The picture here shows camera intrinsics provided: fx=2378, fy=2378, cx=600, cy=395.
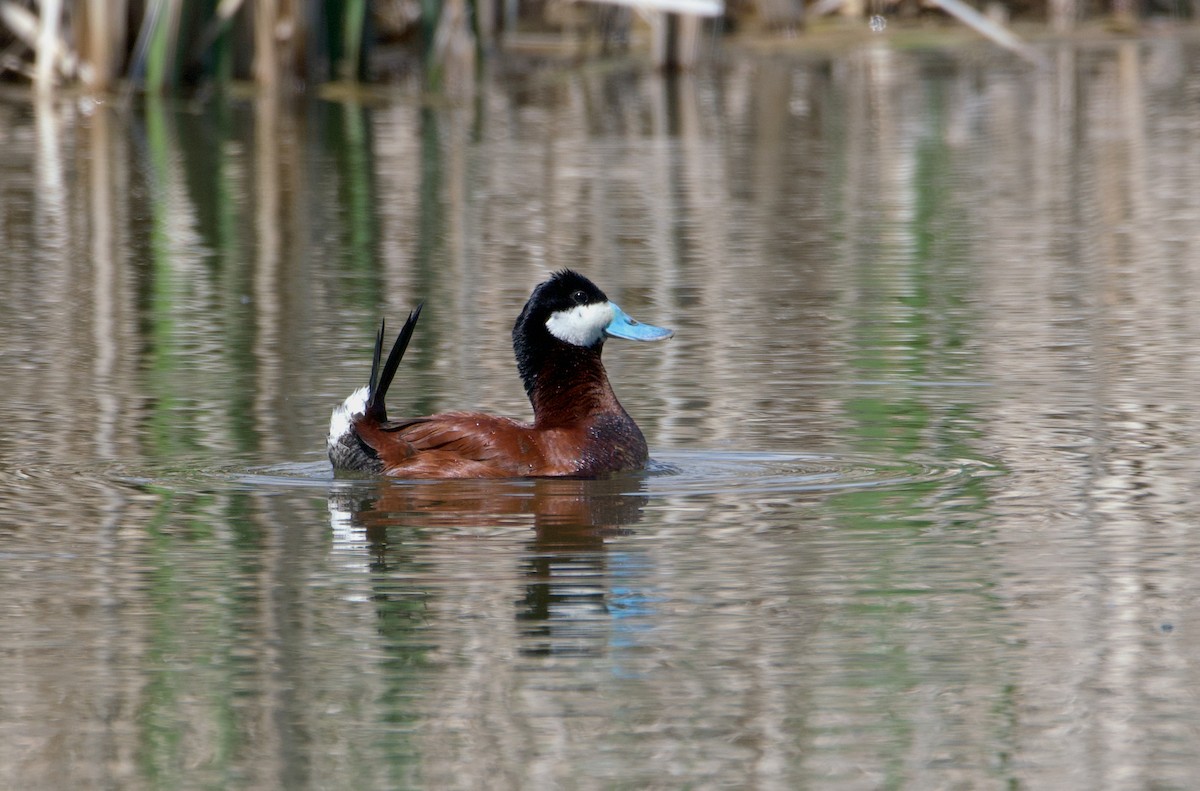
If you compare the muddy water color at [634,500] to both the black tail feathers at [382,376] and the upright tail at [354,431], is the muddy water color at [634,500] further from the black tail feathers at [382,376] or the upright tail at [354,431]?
the black tail feathers at [382,376]

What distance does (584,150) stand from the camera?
623 inches

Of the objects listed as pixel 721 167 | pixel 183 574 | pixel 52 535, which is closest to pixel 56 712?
pixel 183 574

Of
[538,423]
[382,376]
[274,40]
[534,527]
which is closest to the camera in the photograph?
[534,527]

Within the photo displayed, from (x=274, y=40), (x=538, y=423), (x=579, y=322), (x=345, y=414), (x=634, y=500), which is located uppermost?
(x=274, y=40)

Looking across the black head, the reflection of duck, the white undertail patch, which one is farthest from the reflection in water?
the black head

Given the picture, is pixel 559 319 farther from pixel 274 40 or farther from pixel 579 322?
pixel 274 40

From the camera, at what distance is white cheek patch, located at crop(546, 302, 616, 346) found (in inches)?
266

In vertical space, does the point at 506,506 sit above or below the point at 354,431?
below

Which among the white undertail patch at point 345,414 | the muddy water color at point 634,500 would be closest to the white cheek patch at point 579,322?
the muddy water color at point 634,500

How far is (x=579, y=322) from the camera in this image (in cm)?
675

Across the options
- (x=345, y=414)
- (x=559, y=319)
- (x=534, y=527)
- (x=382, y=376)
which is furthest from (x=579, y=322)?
(x=534, y=527)

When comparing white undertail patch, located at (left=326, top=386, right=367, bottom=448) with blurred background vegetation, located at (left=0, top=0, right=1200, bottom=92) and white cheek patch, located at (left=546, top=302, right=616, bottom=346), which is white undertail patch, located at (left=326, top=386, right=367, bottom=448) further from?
blurred background vegetation, located at (left=0, top=0, right=1200, bottom=92)

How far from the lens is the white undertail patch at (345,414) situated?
6.38 m

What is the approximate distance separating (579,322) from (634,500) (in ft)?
2.53
